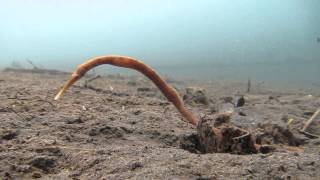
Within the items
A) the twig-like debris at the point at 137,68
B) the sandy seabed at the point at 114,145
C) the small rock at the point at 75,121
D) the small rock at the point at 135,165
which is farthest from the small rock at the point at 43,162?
the twig-like debris at the point at 137,68

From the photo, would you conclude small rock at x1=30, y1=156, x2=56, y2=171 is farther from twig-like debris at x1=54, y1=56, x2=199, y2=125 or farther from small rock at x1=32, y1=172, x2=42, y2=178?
twig-like debris at x1=54, y1=56, x2=199, y2=125

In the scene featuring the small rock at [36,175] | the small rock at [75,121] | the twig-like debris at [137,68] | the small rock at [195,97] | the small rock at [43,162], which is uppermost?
the twig-like debris at [137,68]

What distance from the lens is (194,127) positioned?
329 cm

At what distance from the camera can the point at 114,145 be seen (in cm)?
258

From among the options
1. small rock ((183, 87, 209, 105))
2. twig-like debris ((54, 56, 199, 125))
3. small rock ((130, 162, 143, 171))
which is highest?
twig-like debris ((54, 56, 199, 125))

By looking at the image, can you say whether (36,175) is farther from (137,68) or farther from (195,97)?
(195,97)

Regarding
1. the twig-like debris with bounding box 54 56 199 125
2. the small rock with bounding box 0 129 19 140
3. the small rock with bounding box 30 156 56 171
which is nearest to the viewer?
the small rock with bounding box 30 156 56 171

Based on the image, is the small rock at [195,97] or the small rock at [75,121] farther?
the small rock at [195,97]

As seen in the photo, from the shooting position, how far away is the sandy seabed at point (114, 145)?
2018 mm

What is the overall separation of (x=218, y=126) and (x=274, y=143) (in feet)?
1.77

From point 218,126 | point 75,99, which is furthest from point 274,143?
point 75,99

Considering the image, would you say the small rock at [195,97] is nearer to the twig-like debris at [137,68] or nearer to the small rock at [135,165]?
the twig-like debris at [137,68]

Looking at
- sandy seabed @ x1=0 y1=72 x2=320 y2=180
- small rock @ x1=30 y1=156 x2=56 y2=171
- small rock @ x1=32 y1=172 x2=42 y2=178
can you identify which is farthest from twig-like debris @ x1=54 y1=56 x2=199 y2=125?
small rock @ x1=32 y1=172 x2=42 y2=178

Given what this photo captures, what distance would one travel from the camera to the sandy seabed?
6.62ft
